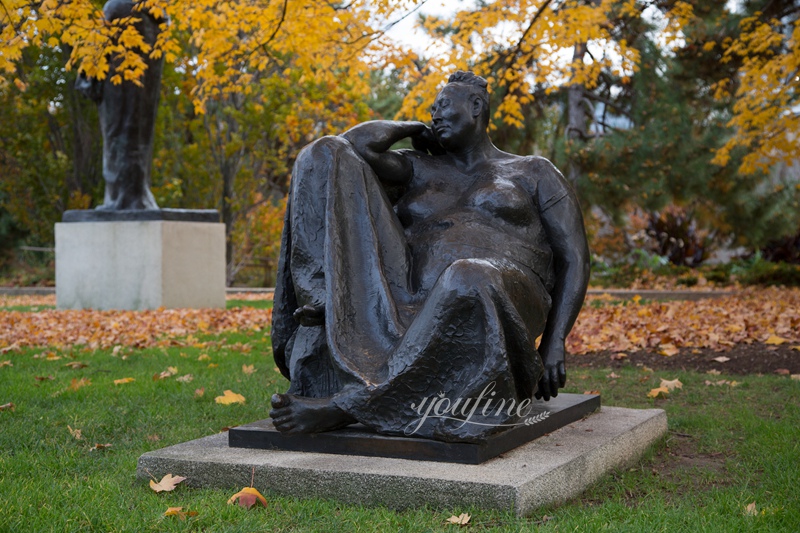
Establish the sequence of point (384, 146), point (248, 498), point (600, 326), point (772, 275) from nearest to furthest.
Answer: point (248, 498) < point (384, 146) < point (600, 326) < point (772, 275)

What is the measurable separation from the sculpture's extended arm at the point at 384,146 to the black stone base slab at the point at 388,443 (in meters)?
1.20

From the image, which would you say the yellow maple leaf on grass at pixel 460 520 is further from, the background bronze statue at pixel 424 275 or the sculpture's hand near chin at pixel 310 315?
the sculpture's hand near chin at pixel 310 315

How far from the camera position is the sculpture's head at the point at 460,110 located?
401 centimetres

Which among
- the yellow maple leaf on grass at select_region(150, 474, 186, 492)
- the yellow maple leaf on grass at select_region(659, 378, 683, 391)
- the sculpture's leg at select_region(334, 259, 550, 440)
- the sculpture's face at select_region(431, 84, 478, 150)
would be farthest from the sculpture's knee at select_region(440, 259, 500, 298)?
the yellow maple leaf on grass at select_region(659, 378, 683, 391)

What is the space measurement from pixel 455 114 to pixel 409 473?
1.77m

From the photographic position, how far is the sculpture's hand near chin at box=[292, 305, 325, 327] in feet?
11.5

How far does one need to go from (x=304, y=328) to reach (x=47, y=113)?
56.0 feet

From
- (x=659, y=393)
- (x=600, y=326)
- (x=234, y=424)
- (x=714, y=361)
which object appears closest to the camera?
(x=234, y=424)

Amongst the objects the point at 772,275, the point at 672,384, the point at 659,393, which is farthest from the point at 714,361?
the point at 772,275

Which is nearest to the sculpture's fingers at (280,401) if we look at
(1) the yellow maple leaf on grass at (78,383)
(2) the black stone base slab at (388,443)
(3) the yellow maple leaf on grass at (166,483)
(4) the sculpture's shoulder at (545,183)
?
(2) the black stone base slab at (388,443)

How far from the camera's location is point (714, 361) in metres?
6.73

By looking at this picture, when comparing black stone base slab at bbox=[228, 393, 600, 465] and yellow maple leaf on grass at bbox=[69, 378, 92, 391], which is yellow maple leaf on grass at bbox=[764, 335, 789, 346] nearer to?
black stone base slab at bbox=[228, 393, 600, 465]

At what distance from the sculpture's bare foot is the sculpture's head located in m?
1.42

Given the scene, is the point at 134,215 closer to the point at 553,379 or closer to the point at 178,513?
the point at 553,379
